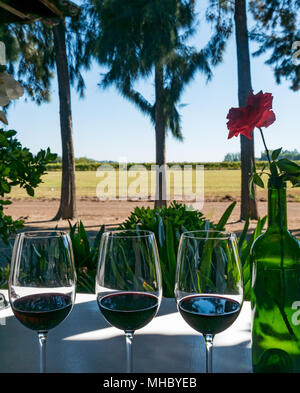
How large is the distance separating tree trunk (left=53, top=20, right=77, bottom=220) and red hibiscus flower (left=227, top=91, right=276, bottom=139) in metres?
5.41

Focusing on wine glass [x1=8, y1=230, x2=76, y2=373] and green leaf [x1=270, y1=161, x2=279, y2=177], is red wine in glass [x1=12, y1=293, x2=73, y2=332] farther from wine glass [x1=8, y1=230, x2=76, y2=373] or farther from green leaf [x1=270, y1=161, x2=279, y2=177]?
green leaf [x1=270, y1=161, x2=279, y2=177]

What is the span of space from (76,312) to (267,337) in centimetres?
33

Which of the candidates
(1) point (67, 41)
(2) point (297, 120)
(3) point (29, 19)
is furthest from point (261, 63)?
(3) point (29, 19)

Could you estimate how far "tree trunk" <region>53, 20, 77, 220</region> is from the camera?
5523mm

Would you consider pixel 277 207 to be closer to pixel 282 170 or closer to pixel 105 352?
pixel 282 170

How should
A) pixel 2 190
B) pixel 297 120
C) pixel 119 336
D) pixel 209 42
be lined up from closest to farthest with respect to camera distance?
pixel 119 336 < pixel 2 190 < pixel 297 120 < pixel 209 42

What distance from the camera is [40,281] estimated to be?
41cm

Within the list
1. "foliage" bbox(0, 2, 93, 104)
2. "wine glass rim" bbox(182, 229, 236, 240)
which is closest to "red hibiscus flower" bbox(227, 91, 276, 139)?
"wine glass rim" bbox(182, 229, 236, 240)

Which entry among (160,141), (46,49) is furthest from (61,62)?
(160,141)

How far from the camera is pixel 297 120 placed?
3477mm

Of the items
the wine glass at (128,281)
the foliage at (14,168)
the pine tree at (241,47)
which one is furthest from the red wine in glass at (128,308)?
the pine tree at (241,47)

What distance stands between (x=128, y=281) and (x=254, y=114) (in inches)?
9.2
